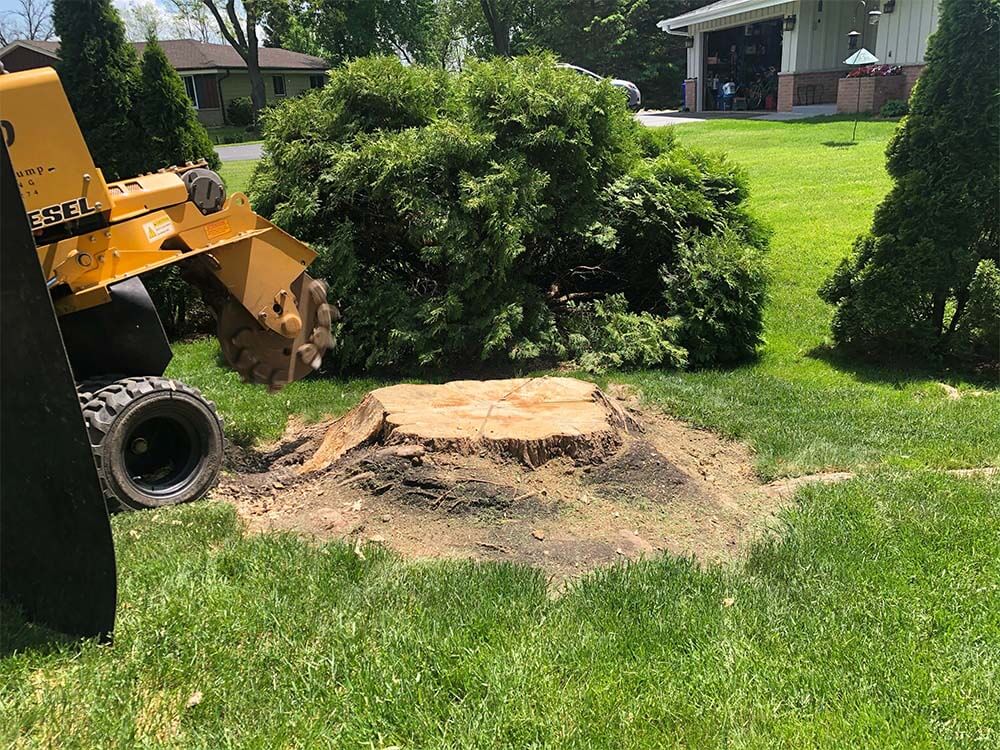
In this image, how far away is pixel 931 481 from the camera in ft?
15.5

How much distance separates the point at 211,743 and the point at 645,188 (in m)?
6.97

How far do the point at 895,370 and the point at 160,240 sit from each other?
6.32 meters

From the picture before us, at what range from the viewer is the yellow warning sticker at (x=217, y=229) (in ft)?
16.6

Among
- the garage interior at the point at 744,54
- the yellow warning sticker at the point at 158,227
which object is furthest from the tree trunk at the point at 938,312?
the garage interior at the point at 744,54

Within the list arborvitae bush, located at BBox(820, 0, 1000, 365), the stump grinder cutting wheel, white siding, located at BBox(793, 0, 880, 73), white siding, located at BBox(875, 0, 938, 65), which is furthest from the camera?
white siding, located at BBox(793, 0, 880, 73)

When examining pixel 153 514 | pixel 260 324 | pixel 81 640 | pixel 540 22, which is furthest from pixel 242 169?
pixel 540 22

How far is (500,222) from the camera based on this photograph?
729 cm

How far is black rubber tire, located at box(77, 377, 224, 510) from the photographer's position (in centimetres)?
432

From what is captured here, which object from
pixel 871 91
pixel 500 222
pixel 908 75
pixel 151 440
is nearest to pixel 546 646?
pixel 151 440

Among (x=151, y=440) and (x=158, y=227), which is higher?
(x=158, y=227)

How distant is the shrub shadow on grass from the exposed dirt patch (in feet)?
9.95

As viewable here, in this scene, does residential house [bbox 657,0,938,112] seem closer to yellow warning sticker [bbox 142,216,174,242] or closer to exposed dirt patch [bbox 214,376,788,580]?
exposed dirt patch [bbox 214,376,788,580]

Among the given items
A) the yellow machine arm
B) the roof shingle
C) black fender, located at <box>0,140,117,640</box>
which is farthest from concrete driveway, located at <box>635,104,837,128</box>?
the roof shingle

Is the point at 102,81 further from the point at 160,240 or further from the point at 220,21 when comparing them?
the point at 220,21
